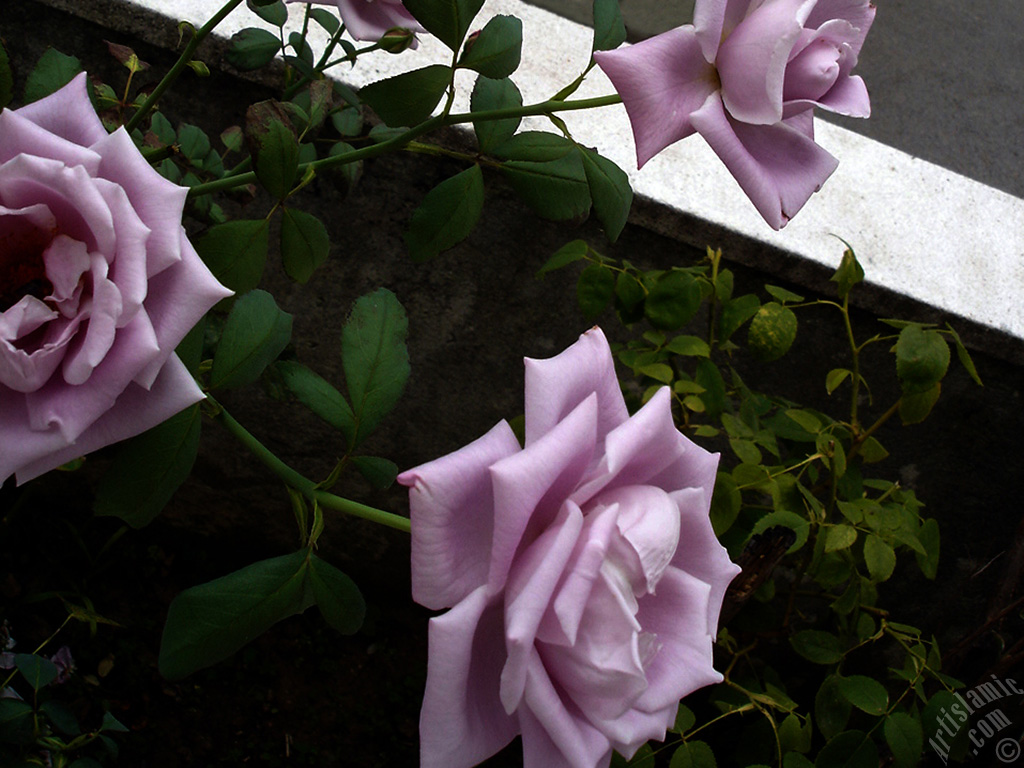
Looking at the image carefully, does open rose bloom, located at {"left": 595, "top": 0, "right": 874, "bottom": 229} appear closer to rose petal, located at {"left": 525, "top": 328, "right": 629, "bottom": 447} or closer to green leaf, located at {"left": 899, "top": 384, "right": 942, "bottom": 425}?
rose petal, located at {"left": 525, "top": 328, "right": 629, "bottom": 447}

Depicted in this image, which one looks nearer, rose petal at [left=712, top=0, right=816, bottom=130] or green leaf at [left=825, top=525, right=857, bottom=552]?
rose petal at [left=712, top=0, right=816, bottom=130]

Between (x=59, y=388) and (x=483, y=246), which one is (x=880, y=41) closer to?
(x=483, y=246)

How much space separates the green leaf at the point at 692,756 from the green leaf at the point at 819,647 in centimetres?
27

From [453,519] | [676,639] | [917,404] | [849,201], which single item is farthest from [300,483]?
[849,201]

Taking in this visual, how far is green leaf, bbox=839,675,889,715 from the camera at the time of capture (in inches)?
45.4

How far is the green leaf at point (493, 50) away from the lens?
0.72 meters

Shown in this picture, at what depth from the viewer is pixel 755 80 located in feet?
1.99

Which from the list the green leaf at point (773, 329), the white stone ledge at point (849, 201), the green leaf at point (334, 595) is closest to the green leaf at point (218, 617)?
the green leaf at point (334, 595)

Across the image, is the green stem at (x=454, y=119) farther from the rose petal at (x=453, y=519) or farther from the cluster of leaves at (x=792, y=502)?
the cluster of leaves at (x=792, y=502)

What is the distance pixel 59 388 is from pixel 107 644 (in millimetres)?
1305

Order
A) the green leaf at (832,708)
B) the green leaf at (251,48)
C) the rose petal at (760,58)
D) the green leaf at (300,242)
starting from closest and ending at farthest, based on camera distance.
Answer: the rose petal at (760,58) → the green leaf at (300,242) → the green leaf at (251,48) → the green leaf at (832,708)

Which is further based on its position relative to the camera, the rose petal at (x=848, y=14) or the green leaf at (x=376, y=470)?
the green leaf at (x=376, y=470)

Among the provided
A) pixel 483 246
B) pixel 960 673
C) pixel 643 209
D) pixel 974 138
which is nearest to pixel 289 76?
pixel 483 246

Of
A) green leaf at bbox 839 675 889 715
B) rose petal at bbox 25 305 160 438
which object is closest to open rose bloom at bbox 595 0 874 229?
rose petal at bbox 25 305 160 438
